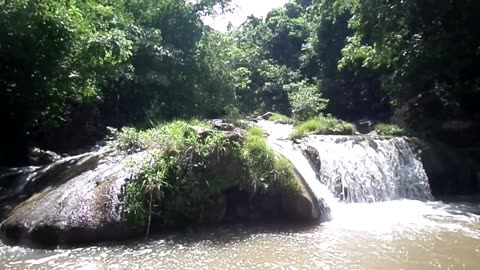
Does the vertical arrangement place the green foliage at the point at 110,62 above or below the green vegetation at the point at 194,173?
above

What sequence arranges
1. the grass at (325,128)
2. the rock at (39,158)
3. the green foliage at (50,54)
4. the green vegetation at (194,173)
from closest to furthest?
1. the green vegetation at (194,173)
2. the green foliage at (50,54)
3. the rock at (39,158)
4. the grass at (325,128)

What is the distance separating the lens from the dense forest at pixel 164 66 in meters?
9.98

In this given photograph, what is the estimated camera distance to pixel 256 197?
8.09 m

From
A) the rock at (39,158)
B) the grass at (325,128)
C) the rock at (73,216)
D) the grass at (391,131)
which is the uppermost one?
the grass at (325,128)

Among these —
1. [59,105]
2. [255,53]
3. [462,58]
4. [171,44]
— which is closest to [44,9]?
[59,105]

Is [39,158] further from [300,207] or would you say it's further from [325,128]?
[325,128]

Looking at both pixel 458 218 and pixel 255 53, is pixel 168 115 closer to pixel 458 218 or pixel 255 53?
pixel 458 218

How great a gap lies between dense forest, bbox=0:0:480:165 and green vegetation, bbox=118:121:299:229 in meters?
3.61

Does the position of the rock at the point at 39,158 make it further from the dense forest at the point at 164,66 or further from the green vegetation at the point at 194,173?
the green vegetation at the point at 194,173

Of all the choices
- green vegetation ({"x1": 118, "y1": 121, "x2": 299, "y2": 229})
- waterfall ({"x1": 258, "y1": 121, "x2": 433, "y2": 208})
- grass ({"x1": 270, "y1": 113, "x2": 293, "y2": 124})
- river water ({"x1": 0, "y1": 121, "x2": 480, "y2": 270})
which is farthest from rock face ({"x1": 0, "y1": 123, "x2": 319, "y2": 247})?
grass ({"x1": 270, "y1": 113, "x2": 293, "y2": 124})

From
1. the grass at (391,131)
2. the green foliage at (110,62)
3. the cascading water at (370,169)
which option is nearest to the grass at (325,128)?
the grass at (391,131)

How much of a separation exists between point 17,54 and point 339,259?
26.2 ft

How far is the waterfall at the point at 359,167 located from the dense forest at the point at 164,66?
299cm

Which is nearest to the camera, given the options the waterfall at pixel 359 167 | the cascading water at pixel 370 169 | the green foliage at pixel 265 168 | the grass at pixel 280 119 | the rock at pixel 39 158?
the green foliage at pixel 265 168
